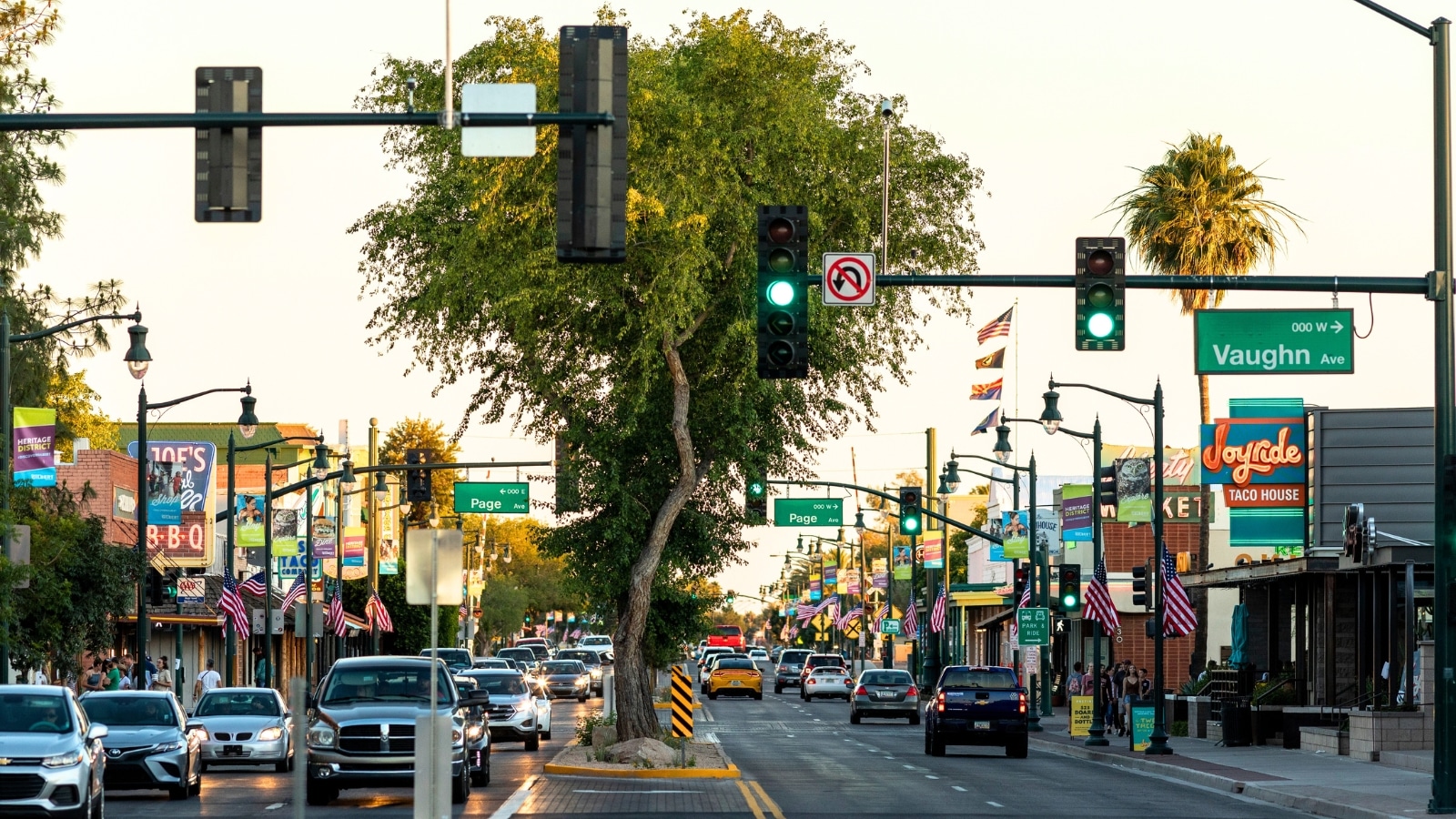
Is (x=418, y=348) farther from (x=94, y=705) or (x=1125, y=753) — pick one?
(x=1125, y=753)

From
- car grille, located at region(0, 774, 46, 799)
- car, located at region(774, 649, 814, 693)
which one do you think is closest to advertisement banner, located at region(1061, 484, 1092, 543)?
car grille, located at region(0, 774, 46, 799)

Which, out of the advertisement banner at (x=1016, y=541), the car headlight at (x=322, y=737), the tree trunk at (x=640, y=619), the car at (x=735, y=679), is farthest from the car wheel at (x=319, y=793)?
the car at (x=735, y=679)

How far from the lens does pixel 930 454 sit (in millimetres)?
72312

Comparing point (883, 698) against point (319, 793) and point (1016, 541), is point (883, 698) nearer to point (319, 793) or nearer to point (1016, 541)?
point (1016, 541)

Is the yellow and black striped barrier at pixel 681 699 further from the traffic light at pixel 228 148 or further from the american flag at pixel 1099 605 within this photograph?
the traffic light at pixel 228 148

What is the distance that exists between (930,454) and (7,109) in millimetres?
37096

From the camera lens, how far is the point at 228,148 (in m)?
15.2

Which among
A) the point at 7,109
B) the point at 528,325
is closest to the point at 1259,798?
the point at 528,325

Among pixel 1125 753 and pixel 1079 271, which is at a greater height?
pixel 1079 271

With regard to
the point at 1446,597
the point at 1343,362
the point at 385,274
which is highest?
the point at 385,274

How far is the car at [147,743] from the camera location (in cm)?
2673

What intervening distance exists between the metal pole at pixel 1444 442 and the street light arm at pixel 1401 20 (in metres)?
0.14

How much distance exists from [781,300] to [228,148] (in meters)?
6.26

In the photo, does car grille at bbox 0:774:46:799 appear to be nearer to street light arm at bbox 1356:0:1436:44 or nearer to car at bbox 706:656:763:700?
street light arm at bbox 1356:0:1436:44
